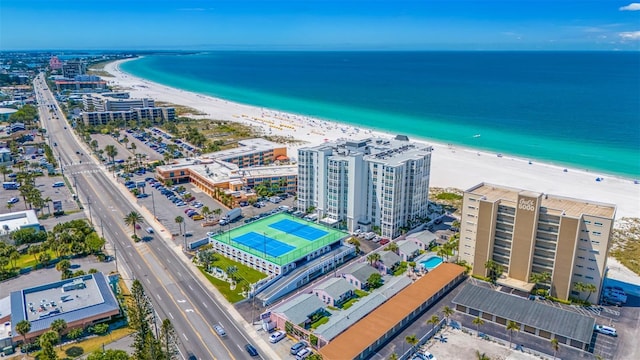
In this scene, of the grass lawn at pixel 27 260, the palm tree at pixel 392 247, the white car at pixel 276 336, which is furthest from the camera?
the palm tree at pixel 392 247

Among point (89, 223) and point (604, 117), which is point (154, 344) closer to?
point (89, 223)

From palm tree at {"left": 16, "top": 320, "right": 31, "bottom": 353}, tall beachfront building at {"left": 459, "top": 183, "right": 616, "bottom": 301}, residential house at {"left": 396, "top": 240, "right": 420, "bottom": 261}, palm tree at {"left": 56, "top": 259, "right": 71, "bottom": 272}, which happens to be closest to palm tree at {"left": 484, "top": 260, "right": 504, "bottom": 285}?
tall beachfront building at {"left": 459, "top": 183, "right": 616, "bottom": 301}

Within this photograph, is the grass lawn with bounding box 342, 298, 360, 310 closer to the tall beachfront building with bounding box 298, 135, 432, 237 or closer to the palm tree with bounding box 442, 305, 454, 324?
the palm tree with bounding box 442, 305, 454, 324

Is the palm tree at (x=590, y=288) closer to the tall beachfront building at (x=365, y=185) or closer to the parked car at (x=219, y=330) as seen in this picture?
the tall beachfront building at (x=365, y=185)

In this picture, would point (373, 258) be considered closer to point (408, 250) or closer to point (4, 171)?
point (408, 250)

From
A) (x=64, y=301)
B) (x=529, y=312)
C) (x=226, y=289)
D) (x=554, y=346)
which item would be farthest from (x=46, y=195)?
(x=554, y=346)

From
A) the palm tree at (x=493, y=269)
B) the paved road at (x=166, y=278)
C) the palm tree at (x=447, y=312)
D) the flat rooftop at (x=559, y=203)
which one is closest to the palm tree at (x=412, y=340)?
the palm tree at (x=447, y=312)

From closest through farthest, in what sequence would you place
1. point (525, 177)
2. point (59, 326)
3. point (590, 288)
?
point (59, 326)
point (590, 288)
point (525, 177)
